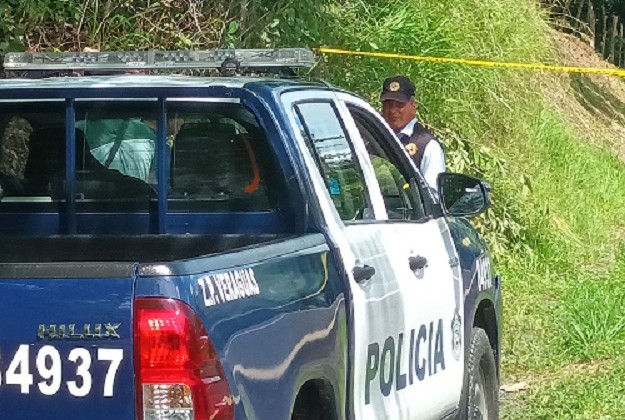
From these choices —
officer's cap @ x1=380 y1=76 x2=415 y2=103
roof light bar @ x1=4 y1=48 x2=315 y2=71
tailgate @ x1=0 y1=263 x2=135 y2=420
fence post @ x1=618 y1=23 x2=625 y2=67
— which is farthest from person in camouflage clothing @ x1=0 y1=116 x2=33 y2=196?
fence post @ x1=618 y1=23 x2=625 y2=67

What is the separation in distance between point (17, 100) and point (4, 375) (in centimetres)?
215

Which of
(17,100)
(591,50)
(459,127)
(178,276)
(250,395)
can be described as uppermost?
(591,50)

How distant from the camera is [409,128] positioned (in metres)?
8.64

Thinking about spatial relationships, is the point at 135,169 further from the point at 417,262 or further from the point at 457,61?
the point at 457,61

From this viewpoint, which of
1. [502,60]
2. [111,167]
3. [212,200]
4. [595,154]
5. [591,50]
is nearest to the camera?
[212,200]

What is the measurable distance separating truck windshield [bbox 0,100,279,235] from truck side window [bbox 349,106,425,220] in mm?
856

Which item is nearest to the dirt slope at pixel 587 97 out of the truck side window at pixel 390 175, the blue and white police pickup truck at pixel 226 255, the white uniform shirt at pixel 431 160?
the white uniform shirt at pixel 431 160

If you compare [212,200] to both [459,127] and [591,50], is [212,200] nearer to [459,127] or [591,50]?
[459,127]

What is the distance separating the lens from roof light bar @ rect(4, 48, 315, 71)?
5594 millimetres

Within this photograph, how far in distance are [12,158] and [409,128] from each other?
3.05m

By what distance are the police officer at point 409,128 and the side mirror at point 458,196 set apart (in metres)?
2.16

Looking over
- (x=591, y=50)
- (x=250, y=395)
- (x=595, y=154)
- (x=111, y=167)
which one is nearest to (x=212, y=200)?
(x=111, y=167)

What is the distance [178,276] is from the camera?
133 inches

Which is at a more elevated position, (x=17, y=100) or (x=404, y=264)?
(x=17, y=100)
